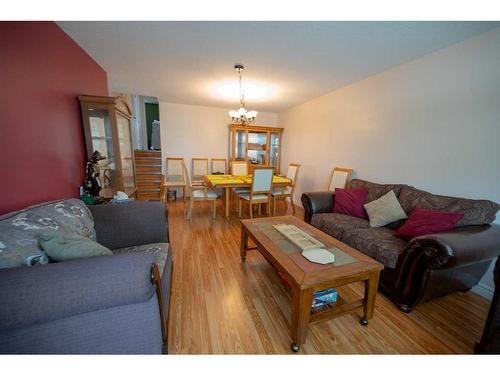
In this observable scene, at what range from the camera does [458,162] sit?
186 centimetres

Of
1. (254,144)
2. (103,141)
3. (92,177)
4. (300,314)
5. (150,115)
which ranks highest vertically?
(150,115)

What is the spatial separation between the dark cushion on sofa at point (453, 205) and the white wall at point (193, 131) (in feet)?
12.6

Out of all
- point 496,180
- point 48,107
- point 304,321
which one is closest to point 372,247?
point 304,321

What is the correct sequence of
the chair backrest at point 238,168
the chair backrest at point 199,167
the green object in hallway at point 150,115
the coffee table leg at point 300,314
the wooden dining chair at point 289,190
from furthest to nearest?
the green object in hallway at point 150,115
the chair backrest at point 199,167
the chair backrest at point 238,168
the wooden dining chair at point 289,190
the coffee table leg at point 300,314

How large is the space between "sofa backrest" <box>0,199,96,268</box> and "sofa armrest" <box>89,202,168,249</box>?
0.28ft

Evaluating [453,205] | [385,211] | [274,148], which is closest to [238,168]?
[274,148]

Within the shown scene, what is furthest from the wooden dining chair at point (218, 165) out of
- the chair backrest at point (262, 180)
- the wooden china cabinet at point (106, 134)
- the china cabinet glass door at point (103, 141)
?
the china cabinet glass door at point (103, 141)

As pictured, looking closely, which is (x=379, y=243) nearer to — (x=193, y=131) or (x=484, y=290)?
(x=484, y=290)

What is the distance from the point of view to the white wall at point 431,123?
168 cm

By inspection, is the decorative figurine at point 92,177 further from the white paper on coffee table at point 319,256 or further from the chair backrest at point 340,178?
the chair backrest at point 340,178

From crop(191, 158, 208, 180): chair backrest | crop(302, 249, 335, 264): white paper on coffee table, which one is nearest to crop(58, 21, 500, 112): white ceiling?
crop(302, 249, 335, 264): white paper on coffee table

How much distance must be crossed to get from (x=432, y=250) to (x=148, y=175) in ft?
14.5

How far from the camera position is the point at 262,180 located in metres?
3.18

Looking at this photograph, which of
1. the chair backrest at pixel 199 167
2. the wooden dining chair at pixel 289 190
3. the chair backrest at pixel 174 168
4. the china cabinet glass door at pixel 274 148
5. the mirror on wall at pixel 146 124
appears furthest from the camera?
the mirror on wall at pixel 146 124
